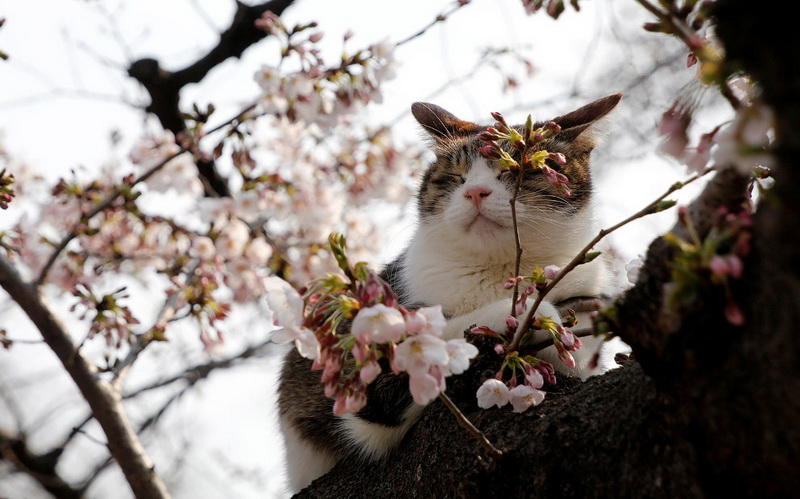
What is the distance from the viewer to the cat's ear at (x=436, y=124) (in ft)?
10.6

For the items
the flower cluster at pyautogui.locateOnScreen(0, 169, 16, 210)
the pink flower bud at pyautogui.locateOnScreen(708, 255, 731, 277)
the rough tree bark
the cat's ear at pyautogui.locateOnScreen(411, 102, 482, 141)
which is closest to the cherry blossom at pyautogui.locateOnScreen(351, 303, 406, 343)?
the rough tree bark

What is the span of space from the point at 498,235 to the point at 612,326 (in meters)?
1.45

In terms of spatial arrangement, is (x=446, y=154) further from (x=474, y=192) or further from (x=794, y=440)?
(x=794, y=440)

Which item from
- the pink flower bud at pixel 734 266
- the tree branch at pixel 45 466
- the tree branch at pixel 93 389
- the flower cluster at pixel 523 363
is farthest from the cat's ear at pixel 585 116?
the tree branch at pixel 45 466

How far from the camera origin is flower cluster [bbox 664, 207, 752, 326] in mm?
896

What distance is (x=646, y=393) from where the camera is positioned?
127cm

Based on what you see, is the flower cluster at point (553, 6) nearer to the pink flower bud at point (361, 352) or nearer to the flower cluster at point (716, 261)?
the flower cluster at point (716, 261)

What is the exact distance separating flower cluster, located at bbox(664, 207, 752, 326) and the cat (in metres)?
1.27

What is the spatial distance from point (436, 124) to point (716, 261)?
8.05 feet

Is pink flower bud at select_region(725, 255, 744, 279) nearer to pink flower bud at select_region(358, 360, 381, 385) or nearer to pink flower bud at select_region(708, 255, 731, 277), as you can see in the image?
pink flower bud at select_region(708, 255, 731, 277)

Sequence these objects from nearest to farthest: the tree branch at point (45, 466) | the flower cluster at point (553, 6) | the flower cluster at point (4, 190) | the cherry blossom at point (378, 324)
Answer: the cherry blossom at point (378, 324), the flower cluster at point (553, 6), the flower cluster at point (4, 190), the tree branch at point (45, 466)

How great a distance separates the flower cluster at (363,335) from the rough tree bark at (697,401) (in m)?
0.30

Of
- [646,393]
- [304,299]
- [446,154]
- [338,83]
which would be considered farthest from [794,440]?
[338,83]

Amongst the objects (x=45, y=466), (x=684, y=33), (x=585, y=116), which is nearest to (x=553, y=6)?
(x=684, y=33)
